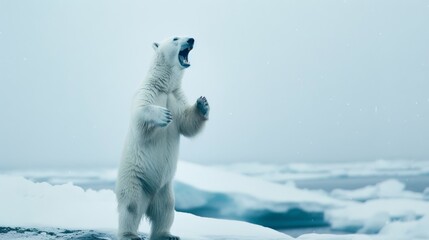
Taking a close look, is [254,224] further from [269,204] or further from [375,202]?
[375,202]

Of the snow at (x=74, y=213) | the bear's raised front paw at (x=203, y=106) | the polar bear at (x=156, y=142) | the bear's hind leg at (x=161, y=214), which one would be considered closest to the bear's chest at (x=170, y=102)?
the polar bear at (x=156, y=142)

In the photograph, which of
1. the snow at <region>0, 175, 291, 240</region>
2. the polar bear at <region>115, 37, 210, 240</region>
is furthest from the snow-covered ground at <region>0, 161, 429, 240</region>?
the polar bear at <region>115, 37, 210, 240</region>

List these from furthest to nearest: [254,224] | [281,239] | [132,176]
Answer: [254,224] < [281,239] < [132,176]

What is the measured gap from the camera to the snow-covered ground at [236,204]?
344cm

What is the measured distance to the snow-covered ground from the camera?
3.44 m

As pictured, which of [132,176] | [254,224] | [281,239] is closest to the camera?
[132,176]

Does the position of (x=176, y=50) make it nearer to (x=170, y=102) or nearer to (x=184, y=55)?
(x=184, y=55)

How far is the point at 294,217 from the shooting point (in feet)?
11.7

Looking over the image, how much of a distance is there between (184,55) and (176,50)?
0.06 m

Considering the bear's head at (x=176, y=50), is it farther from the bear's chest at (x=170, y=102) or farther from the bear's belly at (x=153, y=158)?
the bear's belly at (x=153, y=158)

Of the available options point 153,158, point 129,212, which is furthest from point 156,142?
point 129,212

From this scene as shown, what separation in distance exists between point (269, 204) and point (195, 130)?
1.20 metres

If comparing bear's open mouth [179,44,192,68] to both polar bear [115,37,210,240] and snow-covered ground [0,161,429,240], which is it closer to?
polar bear [115,37,210,240]

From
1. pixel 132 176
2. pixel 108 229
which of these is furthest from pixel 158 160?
pixel 108 229
